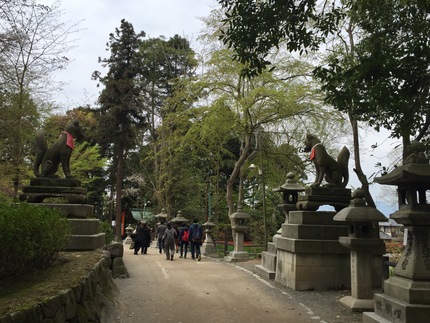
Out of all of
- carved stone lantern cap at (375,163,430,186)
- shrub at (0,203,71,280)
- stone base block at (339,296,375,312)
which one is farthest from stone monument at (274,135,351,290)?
shrub at (0,203,71,280)

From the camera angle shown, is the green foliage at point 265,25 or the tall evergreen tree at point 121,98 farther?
the tall evergreen tree at point 121,98

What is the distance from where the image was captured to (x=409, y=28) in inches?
365

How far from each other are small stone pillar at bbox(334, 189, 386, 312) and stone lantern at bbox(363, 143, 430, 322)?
5.62 feet

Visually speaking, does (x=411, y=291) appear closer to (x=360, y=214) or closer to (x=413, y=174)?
→ (x=413, y=174)

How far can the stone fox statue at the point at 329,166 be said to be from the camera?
11117 millimetres

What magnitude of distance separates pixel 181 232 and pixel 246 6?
12.2 metres

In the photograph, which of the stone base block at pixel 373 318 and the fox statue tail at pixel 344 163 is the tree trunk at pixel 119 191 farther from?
the stone base block at pixel 373 318

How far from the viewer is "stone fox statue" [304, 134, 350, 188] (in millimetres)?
11117

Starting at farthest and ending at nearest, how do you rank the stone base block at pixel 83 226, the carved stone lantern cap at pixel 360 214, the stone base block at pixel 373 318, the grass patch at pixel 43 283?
the stone base block at pixel 83 226
the carved stone lantern cap at pixel 360 214
the stone base block at pixel 373 318
the grass patch at pixel 43 283

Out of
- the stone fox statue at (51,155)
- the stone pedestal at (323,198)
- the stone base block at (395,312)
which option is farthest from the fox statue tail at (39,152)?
the stone base block at (395,312)

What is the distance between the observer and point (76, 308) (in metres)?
4.59

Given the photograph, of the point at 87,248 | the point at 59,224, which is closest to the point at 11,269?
the point at 59,224

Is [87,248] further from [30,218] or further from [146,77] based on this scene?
[146,77]

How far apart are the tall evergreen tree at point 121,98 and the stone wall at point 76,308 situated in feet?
75.2
